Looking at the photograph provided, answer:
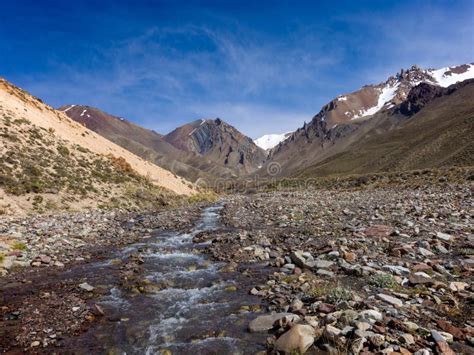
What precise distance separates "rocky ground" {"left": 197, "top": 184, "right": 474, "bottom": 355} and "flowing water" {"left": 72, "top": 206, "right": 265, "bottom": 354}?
0.68m

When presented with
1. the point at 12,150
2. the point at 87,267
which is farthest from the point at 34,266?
the point at 12,150

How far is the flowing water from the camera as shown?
806cm

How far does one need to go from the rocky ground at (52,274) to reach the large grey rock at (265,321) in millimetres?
4499

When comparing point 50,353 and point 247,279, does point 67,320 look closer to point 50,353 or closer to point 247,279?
point 50,353

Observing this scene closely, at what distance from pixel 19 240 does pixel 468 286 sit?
18704 mm

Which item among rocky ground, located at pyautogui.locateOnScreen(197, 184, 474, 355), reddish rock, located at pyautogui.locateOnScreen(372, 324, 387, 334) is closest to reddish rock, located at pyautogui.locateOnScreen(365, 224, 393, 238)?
rocky ground, located at pyautogui.locateOnScreen(197, 184, 474, 355)

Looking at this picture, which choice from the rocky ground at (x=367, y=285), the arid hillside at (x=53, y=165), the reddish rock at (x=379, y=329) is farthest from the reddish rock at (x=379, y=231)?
the arid hillside at (x=53, y=165)

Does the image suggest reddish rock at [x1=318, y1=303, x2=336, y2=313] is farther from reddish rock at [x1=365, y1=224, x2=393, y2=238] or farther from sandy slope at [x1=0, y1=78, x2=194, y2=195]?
sandy slope at [x1=0, y1=78, x2=194, y2=195]

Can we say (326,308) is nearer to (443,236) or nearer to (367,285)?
(367,285)

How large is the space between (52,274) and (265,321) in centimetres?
925

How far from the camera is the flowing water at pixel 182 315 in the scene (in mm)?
8062

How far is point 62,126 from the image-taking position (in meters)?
51.8

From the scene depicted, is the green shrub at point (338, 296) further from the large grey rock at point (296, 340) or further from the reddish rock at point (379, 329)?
the large grey rock at point (296, 340)

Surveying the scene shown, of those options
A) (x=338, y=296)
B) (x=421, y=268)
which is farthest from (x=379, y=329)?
(x=421, y=268)
